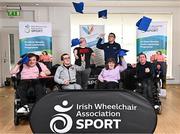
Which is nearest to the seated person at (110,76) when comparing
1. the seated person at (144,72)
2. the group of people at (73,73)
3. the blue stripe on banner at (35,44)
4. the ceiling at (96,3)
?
the group of people at (73,73)

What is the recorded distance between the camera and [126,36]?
9086 millimetres

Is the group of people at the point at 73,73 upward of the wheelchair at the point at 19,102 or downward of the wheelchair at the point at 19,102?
upward

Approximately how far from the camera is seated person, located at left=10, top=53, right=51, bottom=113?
453 centimetres

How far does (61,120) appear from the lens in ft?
8.33

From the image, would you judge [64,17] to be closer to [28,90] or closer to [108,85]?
[108,85]

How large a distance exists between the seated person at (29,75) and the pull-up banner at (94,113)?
2002 millimetres

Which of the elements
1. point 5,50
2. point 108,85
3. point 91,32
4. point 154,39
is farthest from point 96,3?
point 108,85

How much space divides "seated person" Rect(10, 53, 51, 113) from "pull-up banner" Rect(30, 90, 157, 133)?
2.00 m

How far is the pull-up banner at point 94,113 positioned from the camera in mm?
2512

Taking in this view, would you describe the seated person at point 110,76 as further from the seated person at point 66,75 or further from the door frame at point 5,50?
the door frame at point 5,50

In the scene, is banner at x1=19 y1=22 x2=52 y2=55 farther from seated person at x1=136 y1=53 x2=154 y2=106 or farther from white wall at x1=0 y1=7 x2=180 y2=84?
seated person at x1=136 y1=53 x2=154 y2=106

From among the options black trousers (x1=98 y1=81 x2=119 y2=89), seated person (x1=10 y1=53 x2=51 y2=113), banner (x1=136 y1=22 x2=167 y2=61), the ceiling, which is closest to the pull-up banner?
seated person (x1=10 y1=53 x2=51 y2=113)

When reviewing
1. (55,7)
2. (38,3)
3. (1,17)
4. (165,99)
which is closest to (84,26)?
(55,7)

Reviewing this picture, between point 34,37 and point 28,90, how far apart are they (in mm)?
3226
